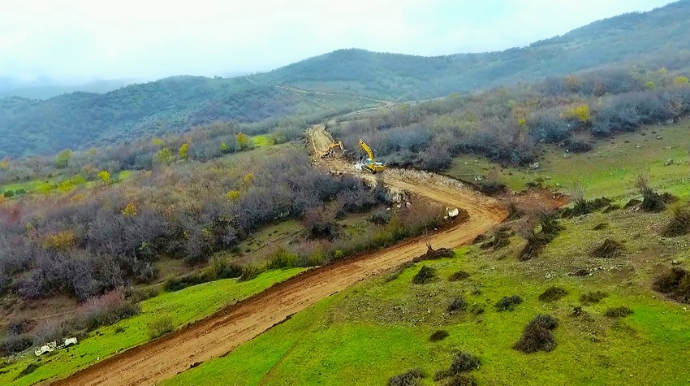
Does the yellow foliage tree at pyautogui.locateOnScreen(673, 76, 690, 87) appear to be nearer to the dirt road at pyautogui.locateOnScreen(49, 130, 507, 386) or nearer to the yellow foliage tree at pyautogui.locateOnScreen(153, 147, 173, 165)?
the dirt road at pyautogui.locateOnScreen(49, 130, 507, 386)

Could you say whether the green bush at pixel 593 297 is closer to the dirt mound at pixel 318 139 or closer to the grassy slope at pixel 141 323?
the grassy slope at pixel 141 323

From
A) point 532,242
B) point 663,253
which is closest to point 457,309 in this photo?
point 532,242

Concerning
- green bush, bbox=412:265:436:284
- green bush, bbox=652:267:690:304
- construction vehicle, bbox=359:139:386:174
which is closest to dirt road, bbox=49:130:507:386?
green bush, bbox=412:265:436:284

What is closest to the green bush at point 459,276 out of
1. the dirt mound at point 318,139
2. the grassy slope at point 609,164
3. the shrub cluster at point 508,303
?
the shrub cluster at point 508,303

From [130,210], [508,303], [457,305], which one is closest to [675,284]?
[508,303]

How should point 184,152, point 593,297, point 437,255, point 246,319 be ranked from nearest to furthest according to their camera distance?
1. point 593,297
2. point 246,319
3. point 437,255
4. point 184,152

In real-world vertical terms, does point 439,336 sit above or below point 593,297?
below

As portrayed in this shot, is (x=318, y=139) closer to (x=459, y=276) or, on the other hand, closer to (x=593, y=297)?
(x=459, y=276)
